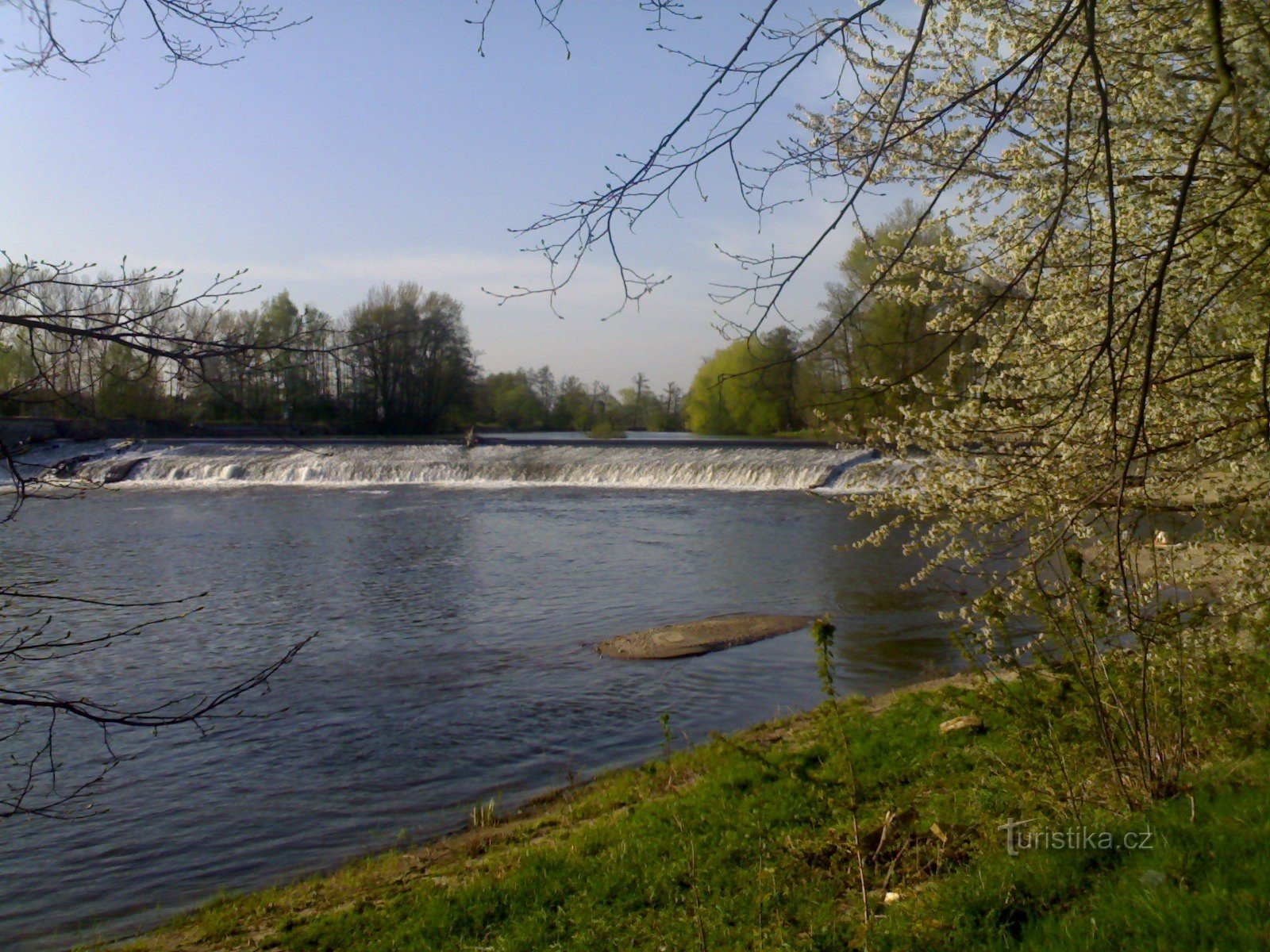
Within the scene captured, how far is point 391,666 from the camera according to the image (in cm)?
1156

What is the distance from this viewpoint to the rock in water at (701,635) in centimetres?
1195

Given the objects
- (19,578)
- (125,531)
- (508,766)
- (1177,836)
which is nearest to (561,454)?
(125,531)

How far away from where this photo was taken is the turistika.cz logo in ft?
12.5

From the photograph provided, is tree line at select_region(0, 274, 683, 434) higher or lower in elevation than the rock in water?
higher

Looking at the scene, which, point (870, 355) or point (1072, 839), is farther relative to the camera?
point (870, 355)

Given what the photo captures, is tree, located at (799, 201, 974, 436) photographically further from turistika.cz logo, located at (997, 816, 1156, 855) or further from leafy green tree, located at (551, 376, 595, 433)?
leafy green tree, located at (551, 376, 595, 433)

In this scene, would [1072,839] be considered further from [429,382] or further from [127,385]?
[429,382]

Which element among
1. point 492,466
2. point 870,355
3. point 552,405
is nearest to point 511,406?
point 552,405

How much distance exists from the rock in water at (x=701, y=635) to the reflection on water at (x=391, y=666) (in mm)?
293

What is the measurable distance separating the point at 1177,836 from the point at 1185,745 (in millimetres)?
881

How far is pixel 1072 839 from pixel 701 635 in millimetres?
8713

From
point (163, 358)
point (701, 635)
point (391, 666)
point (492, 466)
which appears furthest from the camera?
point (492, 466)

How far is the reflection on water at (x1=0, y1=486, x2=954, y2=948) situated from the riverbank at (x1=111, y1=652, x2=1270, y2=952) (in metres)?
0.99

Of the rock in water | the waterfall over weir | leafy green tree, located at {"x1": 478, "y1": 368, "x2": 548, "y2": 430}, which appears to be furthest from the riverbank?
leafy green tree, located at {"x1": 478, "y1": 368, "x2": 548, "y2": 430}
